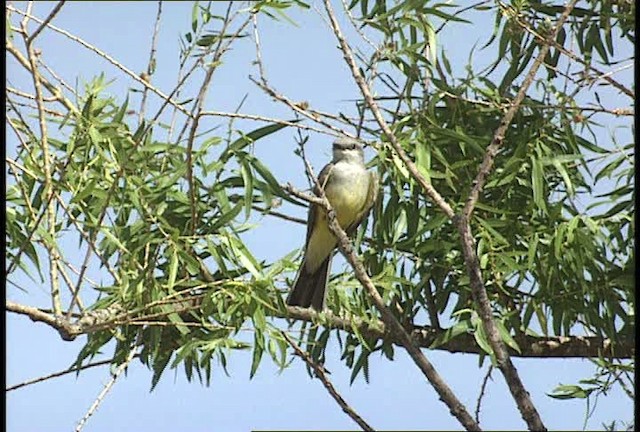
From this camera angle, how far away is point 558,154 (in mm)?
3529

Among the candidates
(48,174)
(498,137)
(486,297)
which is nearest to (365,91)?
(498,137)

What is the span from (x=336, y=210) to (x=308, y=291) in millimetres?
527

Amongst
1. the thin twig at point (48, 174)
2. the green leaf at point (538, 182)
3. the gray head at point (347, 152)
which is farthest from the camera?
the gray head at point (347, 152)

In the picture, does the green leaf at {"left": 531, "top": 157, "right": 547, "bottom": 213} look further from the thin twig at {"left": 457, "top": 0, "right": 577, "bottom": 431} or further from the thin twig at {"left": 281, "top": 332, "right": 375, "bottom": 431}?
the thin twig at {"left": 281, "top": 332, "right": 375, "bottom": 431}

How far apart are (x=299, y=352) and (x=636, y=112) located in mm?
1033

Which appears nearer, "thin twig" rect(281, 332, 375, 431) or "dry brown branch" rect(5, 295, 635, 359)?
"thin twig" rect(281, 332, 375, 431)

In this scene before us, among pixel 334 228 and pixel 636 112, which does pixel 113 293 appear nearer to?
pixel 334 228

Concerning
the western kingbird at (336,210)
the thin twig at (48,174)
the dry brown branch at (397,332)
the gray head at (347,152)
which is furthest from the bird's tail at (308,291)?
the thin twig at (48,174)

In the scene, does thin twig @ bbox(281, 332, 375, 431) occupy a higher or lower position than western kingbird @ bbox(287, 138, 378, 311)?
lower

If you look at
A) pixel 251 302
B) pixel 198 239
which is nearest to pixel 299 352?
pixel 251 302

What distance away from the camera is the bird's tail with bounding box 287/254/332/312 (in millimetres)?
3561

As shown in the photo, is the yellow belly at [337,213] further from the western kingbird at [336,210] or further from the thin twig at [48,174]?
the thin twig at [48,174]

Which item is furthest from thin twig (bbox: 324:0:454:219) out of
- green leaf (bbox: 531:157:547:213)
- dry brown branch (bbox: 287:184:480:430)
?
green leaf (bbox: 531:157:547:213)

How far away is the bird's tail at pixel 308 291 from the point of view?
3.56m
